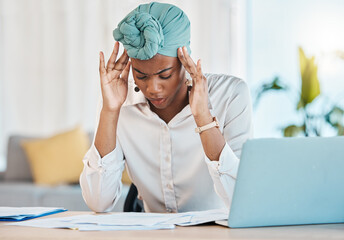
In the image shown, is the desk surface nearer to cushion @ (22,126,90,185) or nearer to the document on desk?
the document on desk

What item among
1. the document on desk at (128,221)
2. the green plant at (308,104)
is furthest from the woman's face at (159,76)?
the green plant at (308,104)

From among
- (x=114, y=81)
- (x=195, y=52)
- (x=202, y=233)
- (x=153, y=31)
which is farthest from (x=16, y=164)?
(x=202, y=233)

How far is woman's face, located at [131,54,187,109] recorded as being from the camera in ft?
5.57

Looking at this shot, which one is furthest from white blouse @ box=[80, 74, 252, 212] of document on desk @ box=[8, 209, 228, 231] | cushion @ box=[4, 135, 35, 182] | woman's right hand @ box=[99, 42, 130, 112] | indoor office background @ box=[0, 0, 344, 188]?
cushion @ box=[4, 135, 35, 182]

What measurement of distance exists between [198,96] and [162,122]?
279 mm

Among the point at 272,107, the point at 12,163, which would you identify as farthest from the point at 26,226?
the point at 272,107

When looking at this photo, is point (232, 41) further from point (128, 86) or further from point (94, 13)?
point (128, 86)

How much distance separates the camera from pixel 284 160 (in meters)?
1.14

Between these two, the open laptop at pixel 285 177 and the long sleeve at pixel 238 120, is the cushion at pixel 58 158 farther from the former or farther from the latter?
the open laptop at pixel 285 177

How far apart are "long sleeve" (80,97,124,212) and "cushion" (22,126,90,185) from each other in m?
2.47

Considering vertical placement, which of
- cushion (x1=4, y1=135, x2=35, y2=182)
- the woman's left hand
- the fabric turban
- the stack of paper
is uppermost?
the fabric turban

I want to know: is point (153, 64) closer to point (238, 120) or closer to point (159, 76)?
point (159, 76)

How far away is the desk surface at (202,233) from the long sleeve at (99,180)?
47 cm

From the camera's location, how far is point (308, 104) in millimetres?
4367
